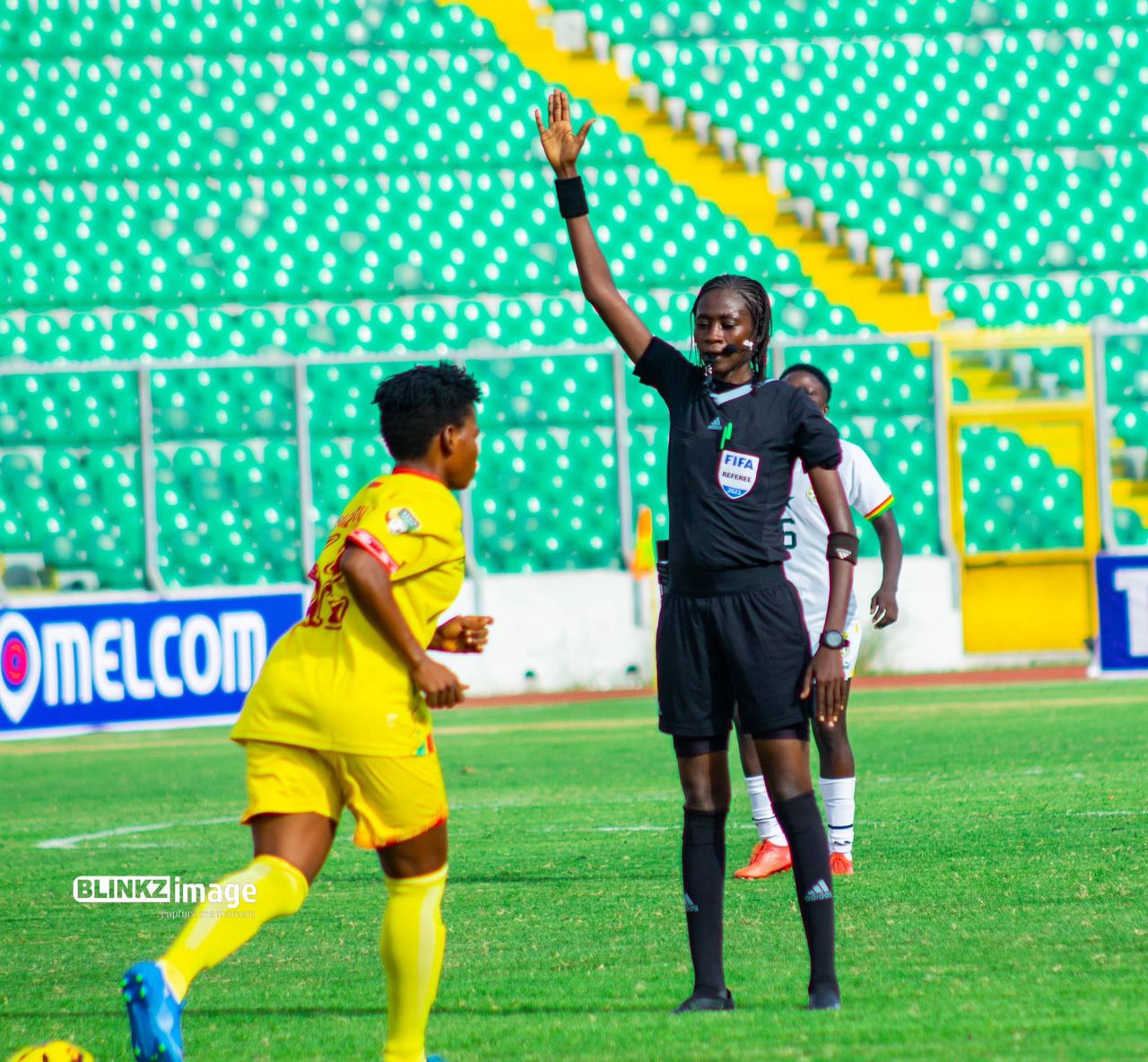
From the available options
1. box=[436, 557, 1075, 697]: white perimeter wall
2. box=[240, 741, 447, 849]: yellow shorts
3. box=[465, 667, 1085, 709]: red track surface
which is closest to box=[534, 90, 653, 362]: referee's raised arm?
box=[240, 741, 447, 849]: yellow shorts

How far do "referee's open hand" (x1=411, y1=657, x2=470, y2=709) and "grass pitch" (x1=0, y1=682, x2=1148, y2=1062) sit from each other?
2.62 ft

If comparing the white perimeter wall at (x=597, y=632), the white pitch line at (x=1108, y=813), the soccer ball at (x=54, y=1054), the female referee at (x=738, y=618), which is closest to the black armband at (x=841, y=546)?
the female referee at (x=738, y=618)

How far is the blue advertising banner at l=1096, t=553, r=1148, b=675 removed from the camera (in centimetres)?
964

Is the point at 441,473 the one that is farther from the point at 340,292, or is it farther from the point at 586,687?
the point at 340,292

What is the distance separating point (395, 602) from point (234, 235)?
1541cm

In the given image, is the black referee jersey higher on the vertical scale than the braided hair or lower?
lower

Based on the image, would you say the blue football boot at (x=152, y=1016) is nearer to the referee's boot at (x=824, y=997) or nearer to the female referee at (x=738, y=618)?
the female referee at (x=738, y=618)

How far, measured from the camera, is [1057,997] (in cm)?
444

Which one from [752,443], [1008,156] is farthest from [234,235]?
[752,443]

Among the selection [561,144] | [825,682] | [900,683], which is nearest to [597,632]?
[900,683]

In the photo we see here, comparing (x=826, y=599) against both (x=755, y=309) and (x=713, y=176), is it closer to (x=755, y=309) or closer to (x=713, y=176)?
(x=755, y=309)

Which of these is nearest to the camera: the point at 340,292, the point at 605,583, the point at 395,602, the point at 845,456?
the point at 395,602

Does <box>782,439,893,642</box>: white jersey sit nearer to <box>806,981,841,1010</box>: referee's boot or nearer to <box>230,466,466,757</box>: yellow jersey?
<box>806,981,841,1010</box>: referee's boot

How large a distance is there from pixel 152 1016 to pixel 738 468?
182cm
